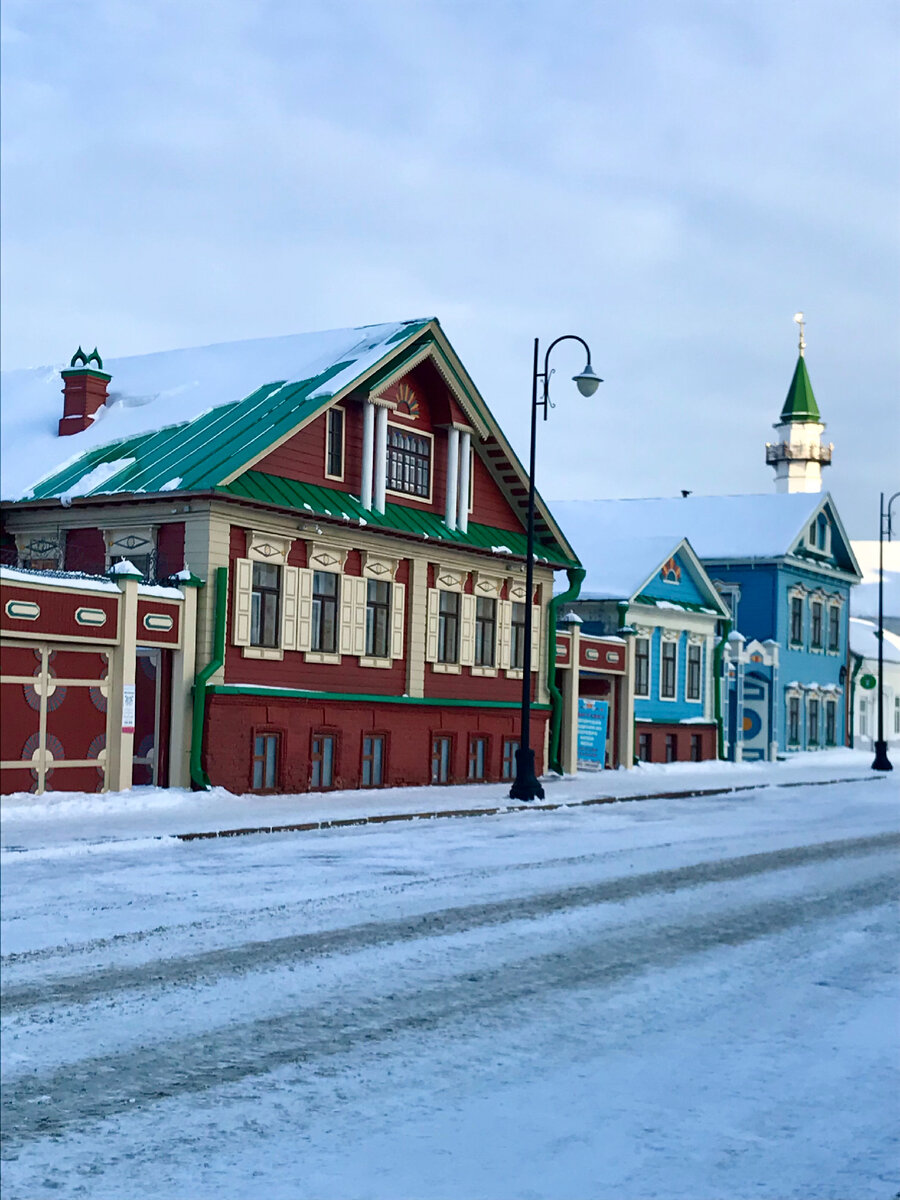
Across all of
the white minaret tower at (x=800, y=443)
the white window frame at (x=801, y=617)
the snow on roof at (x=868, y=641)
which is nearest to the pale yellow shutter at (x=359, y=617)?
the white window frame at (x=801, y=617)

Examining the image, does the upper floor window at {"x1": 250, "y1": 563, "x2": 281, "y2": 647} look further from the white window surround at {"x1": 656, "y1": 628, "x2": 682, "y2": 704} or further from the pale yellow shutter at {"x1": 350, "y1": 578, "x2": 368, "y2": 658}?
the white window surround at {"x1": 656, "y1": 628, "x2": 682, "y2": 704}

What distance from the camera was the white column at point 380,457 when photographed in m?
32.2

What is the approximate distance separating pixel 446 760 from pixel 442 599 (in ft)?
11.7

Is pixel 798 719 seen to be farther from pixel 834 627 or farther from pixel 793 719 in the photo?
pixel 834 627

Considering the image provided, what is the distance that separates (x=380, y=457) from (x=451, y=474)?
2846mm

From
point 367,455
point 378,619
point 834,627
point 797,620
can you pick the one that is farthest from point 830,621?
point 367,455

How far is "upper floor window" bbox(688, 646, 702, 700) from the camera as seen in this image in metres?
48.5

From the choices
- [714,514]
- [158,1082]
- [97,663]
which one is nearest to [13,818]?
[97,663]

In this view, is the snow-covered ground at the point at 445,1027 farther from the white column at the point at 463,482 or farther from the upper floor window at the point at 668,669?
the upper floor window at the point at 668,669

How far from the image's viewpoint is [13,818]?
73.8 feet

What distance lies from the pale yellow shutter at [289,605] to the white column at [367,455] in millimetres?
2692

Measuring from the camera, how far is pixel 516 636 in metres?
37.5

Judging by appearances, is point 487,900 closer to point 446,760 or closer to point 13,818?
point 13,818

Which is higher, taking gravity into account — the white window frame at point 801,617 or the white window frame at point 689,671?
the white window frame at point 801,617
